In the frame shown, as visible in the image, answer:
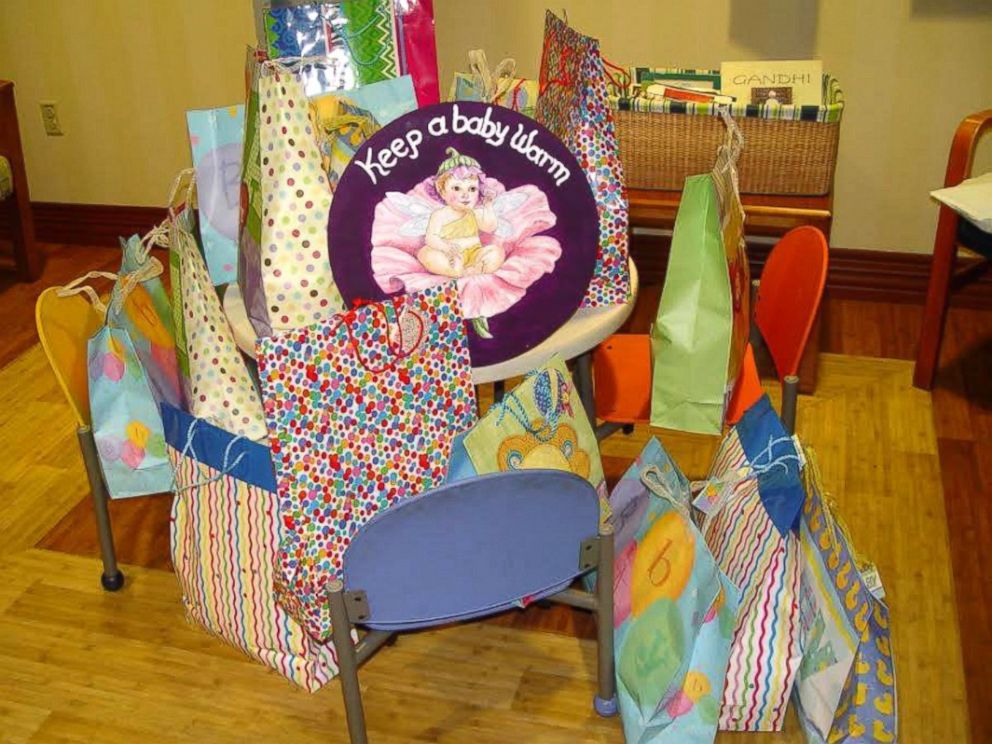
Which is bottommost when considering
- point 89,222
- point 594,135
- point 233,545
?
point 233,545

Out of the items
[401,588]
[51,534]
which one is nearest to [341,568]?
[401,588]

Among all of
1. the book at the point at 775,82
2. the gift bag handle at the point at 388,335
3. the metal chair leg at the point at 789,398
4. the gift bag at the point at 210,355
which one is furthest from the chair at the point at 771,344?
the book at the point at 775,82

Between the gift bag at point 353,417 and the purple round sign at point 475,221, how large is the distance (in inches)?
2.3

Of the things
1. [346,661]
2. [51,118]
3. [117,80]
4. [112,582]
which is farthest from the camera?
[51,118]

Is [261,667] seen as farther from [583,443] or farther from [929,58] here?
[929,58]

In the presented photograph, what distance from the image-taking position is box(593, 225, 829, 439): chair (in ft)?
5.65

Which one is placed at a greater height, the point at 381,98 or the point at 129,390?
the point at 381,98

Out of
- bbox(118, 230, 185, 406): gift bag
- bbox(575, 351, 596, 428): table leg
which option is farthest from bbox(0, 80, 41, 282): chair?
bbox(575, 351, 596, 428): table leg

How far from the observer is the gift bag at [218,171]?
1.77 m

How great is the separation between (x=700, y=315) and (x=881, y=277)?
158cm

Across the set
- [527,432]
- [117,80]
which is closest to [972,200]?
[527,432]

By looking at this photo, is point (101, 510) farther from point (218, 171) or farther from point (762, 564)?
point (762, 564)

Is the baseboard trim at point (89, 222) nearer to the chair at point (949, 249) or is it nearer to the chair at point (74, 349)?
the chair at point (74, 349)

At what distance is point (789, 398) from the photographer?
177 cm
